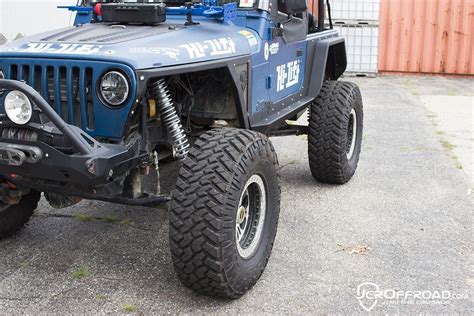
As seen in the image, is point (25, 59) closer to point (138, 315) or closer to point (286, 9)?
Answer: point (138, 315)

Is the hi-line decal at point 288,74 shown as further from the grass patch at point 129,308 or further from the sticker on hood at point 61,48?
the grass patch at point 129,308

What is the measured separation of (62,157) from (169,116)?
0.72m

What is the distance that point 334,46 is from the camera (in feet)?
20.0

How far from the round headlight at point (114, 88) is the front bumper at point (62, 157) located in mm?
244

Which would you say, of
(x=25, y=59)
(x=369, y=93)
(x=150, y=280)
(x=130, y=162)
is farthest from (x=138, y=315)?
(x=369, y=93)

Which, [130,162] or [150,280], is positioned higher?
[130,162]

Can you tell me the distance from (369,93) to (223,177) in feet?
27.3

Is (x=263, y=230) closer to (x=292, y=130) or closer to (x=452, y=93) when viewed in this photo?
(x=292, y=130)

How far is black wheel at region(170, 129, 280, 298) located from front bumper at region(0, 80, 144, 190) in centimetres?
40

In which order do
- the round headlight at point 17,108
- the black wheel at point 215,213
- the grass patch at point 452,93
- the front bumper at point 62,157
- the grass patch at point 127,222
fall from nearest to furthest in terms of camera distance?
the front bumper at point 62,157
the round headlight at point 17,108
the black wheel at point 215,213
the grass patch at point 127,222
the grass patch at point 452,93

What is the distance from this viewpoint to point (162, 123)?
3654mm

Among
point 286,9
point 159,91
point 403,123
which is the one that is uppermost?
point 286,9

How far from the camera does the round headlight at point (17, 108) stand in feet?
10.0

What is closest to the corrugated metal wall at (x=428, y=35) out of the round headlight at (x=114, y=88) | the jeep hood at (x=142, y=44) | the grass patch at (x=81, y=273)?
the jeep hood at (x=142, y=44)
